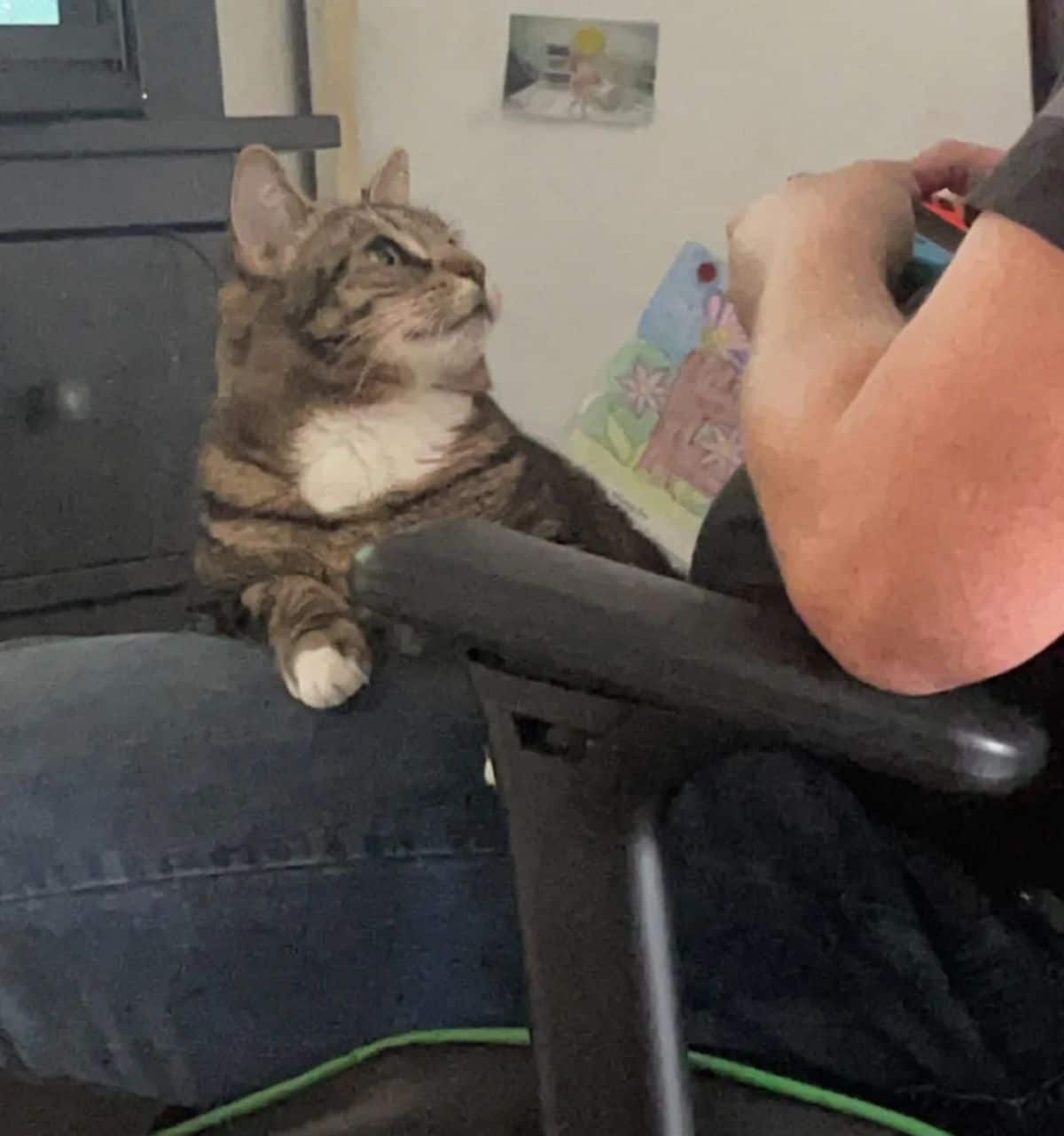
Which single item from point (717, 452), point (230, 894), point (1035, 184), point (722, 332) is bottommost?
point (717, 452)

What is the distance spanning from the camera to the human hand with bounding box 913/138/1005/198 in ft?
2.81

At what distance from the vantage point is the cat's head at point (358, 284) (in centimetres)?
106

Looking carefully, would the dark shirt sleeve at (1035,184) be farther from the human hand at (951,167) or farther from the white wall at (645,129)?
the white wall at (645,129)

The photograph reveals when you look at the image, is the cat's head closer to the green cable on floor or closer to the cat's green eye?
the cat's green eye

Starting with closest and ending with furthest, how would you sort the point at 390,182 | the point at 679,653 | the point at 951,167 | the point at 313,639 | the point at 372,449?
the point at 679,653 < the point at 313,639 < the point at 951,167 < the point at 372,449 < the point at 390,182

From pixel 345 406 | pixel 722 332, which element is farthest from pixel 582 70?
pixel 345 406

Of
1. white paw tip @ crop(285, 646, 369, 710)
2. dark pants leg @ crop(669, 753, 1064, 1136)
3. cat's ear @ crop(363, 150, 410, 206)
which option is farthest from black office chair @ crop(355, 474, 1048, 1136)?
cat's ear @ crop(363, 150, 410, 206)

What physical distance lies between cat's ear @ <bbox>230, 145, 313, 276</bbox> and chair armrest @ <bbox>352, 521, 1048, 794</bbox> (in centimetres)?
70

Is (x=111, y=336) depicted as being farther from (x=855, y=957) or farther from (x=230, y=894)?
(x=855, y=957)

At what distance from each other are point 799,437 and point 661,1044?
0.61 feet

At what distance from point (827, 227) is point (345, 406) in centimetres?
52

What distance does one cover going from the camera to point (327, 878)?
0.59m

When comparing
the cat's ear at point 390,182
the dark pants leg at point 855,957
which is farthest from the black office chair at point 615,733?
the cat's ear at point 390,182

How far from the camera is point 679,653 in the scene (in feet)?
1.29
